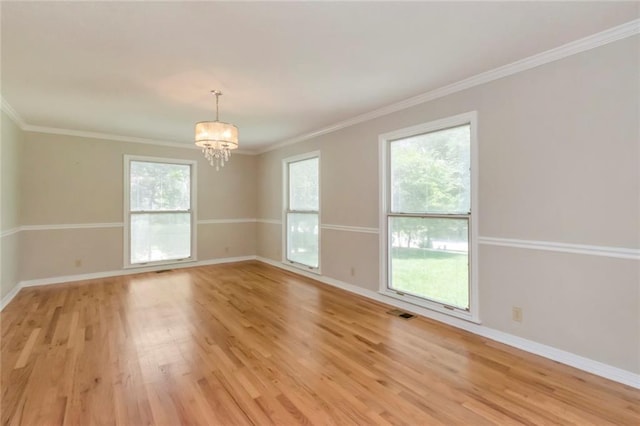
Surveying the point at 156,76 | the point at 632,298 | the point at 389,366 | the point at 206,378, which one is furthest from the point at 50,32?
the point at 632,298

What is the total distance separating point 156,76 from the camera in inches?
113

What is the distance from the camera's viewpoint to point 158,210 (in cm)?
583

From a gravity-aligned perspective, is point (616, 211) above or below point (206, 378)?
above

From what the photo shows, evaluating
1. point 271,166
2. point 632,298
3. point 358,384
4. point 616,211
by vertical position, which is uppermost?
point 271,166

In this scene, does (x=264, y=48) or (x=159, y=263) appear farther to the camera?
(x=159, y=263)

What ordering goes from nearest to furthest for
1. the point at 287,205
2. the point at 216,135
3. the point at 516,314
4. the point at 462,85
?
the point at 516,314 < the point at 462,85 < the point at 216,135 < the point at 287,205

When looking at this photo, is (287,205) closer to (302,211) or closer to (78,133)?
(302,211)

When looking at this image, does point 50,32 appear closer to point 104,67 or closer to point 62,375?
point 104,67

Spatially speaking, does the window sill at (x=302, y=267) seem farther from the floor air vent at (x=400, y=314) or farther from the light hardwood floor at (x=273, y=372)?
the floor air vent at (x=400, y=314)

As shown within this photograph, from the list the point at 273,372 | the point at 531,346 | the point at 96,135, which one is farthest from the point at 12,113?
the point at 531,346

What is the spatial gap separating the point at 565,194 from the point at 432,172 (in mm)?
1247

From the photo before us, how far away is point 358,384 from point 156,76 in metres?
3.15

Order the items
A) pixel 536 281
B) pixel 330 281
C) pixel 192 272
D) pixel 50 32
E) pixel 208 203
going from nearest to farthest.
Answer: pixel 50 32
pixel 536 281
pixel 330 281
pixel 192 272
pixel 208 203

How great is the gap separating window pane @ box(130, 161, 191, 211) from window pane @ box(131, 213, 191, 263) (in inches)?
7.3
